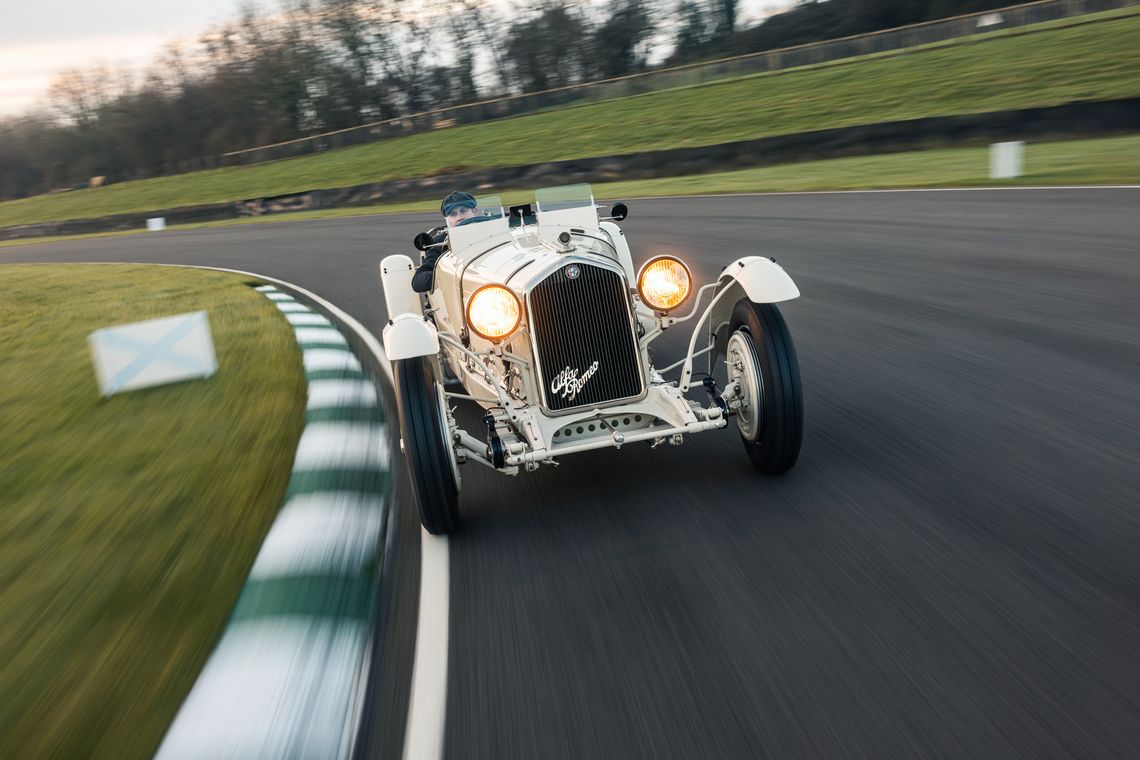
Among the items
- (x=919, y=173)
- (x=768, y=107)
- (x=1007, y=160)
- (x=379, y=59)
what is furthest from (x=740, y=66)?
(x=379, y=59)

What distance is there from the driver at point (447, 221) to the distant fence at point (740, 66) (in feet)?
115

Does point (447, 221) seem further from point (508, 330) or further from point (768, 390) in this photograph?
point (768, 390)

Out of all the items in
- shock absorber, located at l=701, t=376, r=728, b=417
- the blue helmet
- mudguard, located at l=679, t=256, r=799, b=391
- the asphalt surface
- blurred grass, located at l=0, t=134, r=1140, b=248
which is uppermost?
the blue helmet

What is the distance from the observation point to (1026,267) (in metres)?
9.48

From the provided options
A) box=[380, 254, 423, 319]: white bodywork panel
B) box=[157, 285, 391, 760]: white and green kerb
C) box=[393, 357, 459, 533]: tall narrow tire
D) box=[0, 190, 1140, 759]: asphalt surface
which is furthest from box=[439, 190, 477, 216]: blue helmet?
box=[393, 357, 459, 533]: tall narrow tire

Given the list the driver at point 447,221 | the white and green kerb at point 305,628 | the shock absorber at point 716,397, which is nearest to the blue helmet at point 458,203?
the driver at point 447,221

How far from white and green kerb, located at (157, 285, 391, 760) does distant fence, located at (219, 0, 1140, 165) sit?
36967mm

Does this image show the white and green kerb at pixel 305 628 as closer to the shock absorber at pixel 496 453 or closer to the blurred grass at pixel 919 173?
the shock absorber at pixel 496 453

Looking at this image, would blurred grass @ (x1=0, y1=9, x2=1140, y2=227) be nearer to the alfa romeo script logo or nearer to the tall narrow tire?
the alfa romeo script logo

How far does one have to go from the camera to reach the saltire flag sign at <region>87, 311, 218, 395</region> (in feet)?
26.3

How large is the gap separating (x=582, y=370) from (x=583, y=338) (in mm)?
181

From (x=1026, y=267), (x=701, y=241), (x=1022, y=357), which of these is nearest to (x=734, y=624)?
(x=1022, y=357)

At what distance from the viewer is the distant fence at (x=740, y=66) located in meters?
37.4

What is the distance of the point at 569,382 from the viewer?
5.18m
